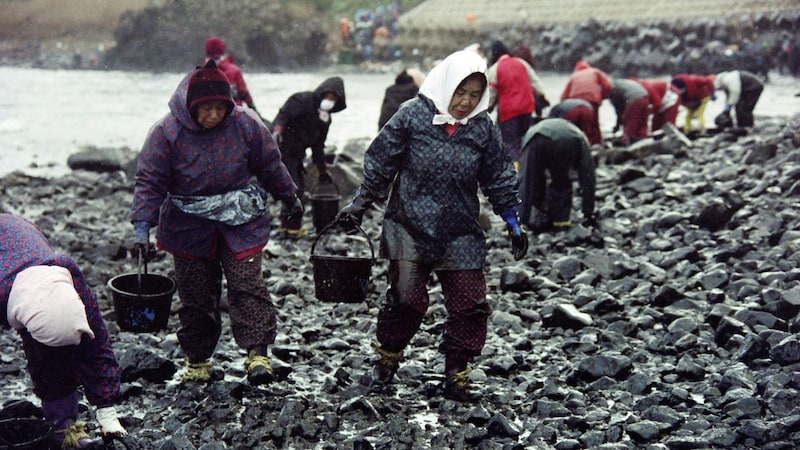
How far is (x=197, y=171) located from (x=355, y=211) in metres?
0.79

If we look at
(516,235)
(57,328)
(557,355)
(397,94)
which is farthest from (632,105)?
(57,328)

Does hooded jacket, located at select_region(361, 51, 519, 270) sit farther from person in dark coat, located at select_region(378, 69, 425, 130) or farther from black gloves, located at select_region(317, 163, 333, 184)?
person in dark coat, located at select_region(378, 69, 425, 130)

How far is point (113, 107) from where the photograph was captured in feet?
83.8

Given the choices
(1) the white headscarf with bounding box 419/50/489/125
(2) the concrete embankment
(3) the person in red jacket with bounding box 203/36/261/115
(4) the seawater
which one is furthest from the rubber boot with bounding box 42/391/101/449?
(2) the concrete embankment

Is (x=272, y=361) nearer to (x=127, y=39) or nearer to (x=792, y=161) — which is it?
(x=792, y=161)

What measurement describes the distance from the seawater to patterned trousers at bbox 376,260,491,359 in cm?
1083

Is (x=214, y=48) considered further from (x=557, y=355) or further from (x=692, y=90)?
(x=692, y=90)

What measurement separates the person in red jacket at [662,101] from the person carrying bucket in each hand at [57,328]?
1058 cm

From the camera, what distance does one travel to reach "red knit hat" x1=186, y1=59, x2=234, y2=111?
393 cm

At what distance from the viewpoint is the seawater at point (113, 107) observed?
17312mm

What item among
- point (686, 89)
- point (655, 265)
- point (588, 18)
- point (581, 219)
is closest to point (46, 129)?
point (686, 89)

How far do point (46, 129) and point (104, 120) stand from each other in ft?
7.95

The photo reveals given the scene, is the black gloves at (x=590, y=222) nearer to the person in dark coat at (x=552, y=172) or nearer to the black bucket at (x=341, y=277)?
the person in dark coat at (x=552, y=172)

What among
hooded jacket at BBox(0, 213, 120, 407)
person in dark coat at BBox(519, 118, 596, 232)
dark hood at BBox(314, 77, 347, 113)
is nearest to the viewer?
hooded jacket at BBox(0, 213, 120, 407)
